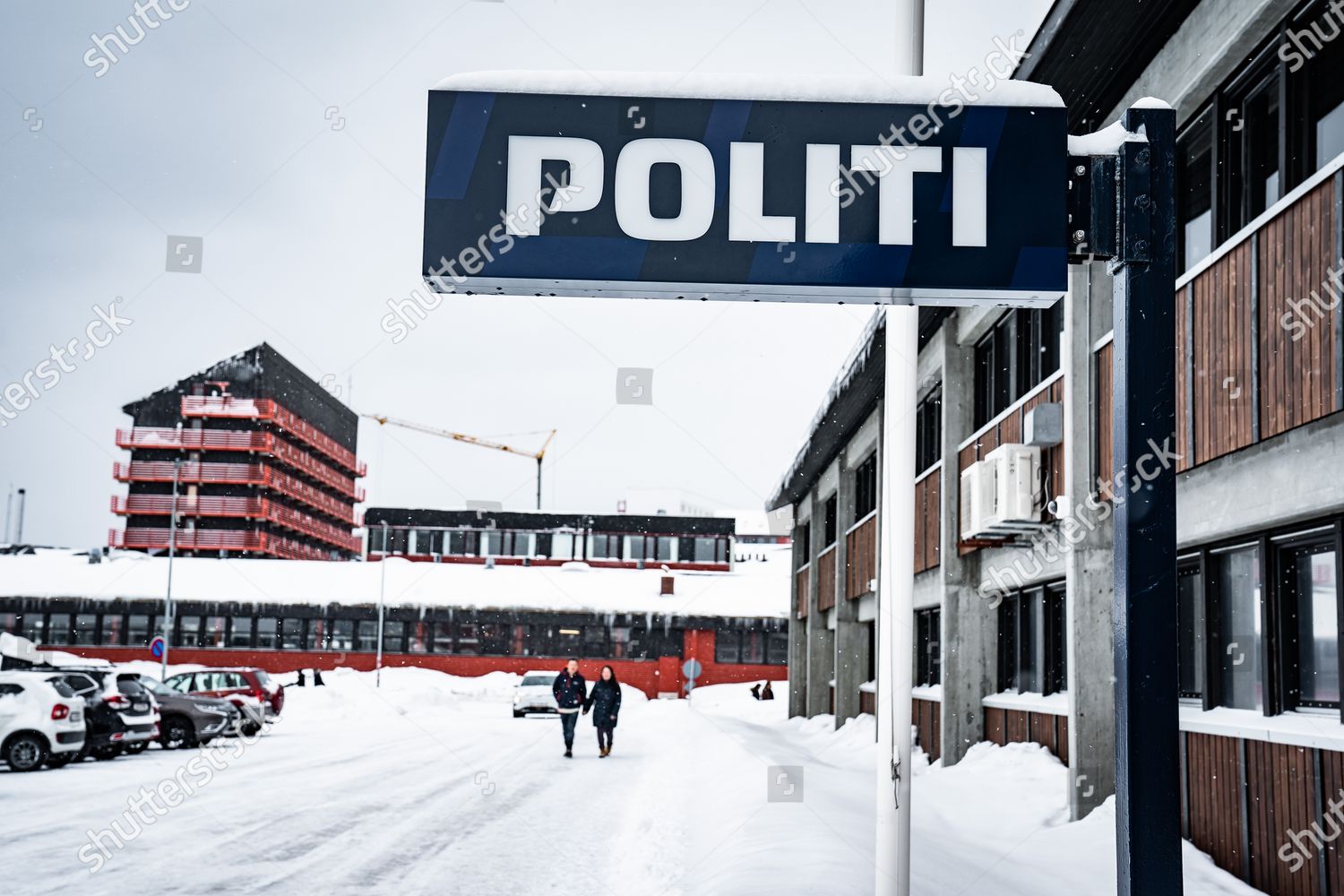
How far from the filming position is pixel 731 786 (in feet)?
47.6

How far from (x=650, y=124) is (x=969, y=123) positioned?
109cm

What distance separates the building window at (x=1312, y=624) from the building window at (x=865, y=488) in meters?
18.1

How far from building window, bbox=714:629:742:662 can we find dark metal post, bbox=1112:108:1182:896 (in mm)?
57975

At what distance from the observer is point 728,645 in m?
61.4

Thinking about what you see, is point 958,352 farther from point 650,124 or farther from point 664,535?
point 664,535

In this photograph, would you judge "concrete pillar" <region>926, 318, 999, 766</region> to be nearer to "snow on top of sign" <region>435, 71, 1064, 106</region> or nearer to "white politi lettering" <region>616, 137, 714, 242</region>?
"snow on top of sign" <region>435, 71, 1064, 106</region>

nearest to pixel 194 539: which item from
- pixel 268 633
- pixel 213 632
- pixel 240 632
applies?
pixel 213 632

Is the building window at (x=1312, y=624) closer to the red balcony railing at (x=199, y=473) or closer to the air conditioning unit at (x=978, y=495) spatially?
the air conditioning unit at (x=978, y=495)

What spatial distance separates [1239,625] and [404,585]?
188 feet

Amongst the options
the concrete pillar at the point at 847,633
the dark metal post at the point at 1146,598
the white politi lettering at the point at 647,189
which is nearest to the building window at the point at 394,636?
the concrete pillar at the point at 847,633

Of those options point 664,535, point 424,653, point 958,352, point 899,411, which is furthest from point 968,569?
point 664,535

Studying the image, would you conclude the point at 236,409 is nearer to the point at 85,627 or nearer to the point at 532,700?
the point at 85,627

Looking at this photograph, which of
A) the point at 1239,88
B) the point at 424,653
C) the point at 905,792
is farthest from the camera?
the point at 424,653

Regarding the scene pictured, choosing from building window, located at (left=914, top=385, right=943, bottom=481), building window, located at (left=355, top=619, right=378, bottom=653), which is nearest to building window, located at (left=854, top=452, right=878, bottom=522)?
building window, located at (left=914, top=385, right=943, bottom=481)
